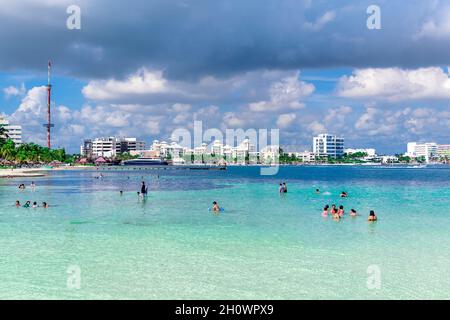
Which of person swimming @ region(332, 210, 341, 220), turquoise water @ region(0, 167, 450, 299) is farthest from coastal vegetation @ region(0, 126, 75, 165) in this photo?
person swimming @ region(332, 210, 341, 220)

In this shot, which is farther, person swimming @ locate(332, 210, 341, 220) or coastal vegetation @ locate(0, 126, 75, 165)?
coastal vegetation @ locate(0, 126, 75, 165)

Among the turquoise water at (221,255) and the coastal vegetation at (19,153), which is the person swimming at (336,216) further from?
the coastal vegetation at (19,153)

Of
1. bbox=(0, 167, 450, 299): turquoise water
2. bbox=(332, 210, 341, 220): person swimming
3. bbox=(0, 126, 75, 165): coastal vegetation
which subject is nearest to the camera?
bbox=(0, 167, 450, 299): turquoise water

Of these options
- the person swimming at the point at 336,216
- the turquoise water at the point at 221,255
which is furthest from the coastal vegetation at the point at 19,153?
the person swimming at the point at 336,216

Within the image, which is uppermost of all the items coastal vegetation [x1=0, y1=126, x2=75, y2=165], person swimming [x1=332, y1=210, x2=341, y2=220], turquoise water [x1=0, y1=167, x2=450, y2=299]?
coastal vegetation [x1=0, y1=126, x2=75, y2=165]

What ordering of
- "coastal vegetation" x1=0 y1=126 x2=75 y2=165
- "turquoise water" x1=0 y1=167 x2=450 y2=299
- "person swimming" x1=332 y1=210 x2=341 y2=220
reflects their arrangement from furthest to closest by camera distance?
1. "coastal vegetation" x1=0 y1=126 x2=75 y2=165
2. "person swimming" x1=332 y1=210 x2=341 y2=220
3. "turquoise water" x1=0 y1=167 x2=450 y2=299

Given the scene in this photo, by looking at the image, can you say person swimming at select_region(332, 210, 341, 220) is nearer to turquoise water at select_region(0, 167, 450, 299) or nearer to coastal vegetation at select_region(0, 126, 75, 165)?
turquoise water at select_region(0, 167, 450, 299)

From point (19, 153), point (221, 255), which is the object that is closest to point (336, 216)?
point (221, 255)

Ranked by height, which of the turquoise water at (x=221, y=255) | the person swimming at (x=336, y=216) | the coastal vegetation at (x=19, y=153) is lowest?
the turquoise water at (x=221, y=255)

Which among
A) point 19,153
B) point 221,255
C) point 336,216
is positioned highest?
point 19,153

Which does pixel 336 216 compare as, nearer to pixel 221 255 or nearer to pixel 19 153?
pixel 221 255

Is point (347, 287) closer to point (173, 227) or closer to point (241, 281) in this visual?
point (241, 281)
